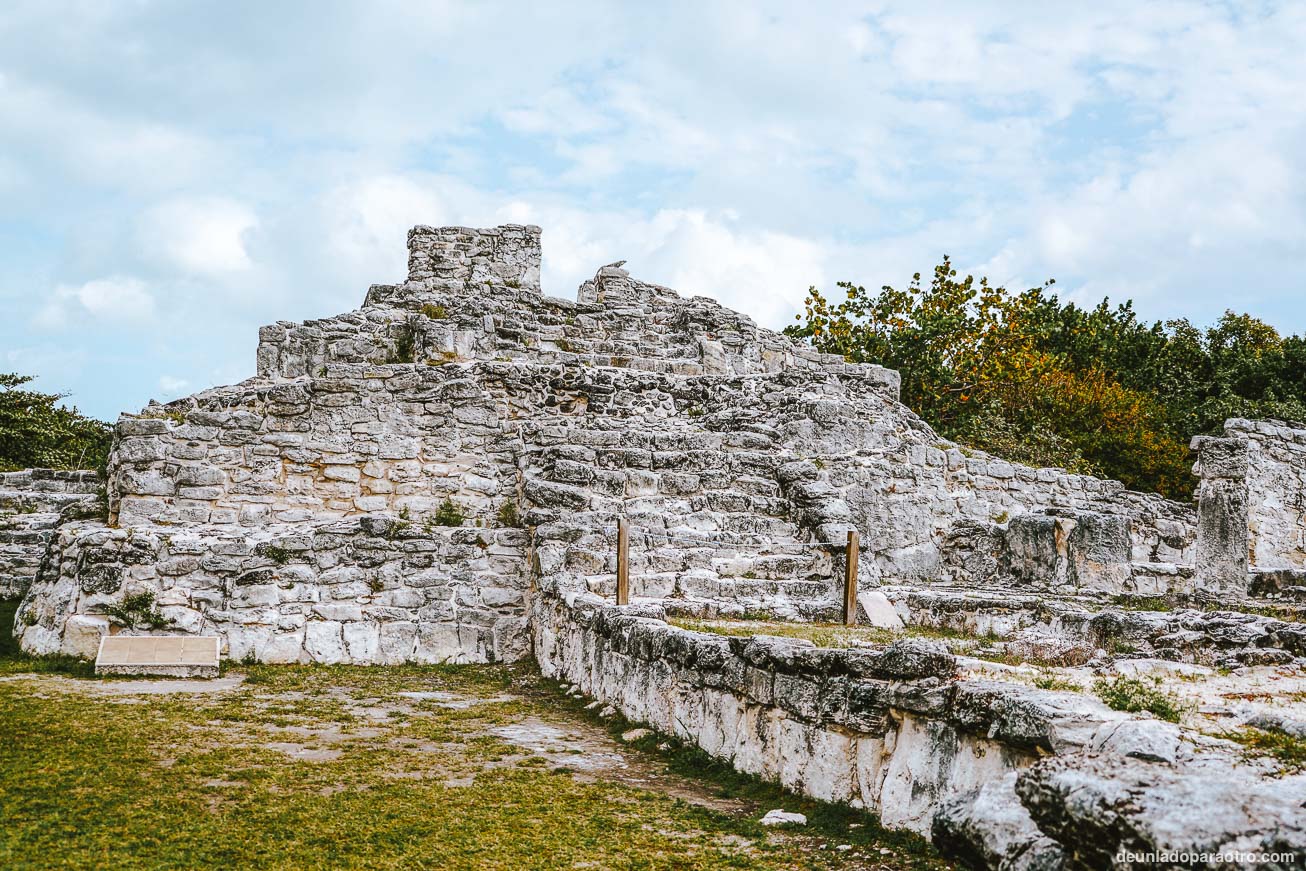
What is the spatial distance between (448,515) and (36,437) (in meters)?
15.2

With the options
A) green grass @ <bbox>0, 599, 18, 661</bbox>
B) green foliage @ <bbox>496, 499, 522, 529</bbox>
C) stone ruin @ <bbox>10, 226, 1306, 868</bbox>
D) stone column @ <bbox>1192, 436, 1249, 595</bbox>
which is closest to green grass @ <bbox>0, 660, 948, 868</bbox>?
stone ruin @ <bbox>10, 226, 1306, 868</bbox>

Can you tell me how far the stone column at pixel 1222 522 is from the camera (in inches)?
375

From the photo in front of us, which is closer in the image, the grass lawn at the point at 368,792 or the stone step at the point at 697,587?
the grass lawn at the point at 368,792

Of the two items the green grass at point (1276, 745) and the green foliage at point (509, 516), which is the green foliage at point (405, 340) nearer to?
the green foliage at point (509, 516)

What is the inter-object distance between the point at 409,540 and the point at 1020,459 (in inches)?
496

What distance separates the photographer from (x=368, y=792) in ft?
16.9

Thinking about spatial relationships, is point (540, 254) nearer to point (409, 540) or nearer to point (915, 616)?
point (409, 540)

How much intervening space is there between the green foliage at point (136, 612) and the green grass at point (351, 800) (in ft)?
6.34

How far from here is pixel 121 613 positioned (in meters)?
9.36

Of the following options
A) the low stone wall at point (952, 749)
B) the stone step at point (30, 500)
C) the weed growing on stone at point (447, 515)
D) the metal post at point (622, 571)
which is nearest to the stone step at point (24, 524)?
the stone step at point (30, 500)

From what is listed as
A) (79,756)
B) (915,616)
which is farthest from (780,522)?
(79,756)

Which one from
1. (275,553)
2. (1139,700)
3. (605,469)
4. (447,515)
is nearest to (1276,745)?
(1139,700)

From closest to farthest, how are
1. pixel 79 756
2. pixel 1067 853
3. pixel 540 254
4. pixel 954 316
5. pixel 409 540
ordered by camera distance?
pixel 1067 853
pixel 79 756
pixel 409 540
pixel 540 254
pixel 954 316

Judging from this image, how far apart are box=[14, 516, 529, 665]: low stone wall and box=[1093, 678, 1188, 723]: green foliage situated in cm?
690
